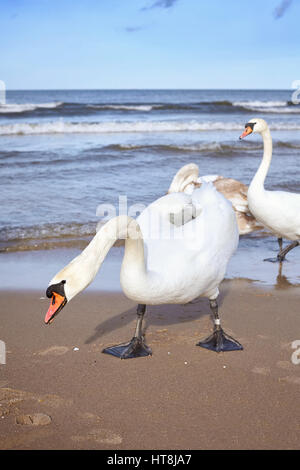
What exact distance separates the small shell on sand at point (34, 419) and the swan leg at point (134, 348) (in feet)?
2.87

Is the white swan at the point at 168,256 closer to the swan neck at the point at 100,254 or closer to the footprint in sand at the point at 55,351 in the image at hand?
the swan neck at the point at 100,254

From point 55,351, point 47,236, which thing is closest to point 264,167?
point 47,236

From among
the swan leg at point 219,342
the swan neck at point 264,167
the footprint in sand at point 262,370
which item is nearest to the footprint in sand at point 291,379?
the footprint in sand at point 262,370

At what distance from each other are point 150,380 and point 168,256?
74 cm

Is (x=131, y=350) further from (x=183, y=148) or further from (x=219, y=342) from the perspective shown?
(x=183, y=148)

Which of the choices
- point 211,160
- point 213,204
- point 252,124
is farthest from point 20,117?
point 213,204

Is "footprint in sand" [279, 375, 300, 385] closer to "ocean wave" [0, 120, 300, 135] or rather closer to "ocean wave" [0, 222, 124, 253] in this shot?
"ocean wave" [0, 222, 124, 253]

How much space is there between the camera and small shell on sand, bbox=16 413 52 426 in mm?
2678

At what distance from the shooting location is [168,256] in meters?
3.29

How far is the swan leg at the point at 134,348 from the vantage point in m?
3.55

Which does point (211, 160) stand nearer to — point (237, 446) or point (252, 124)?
point (252, 124)

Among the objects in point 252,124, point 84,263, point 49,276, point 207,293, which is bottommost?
point 49,276

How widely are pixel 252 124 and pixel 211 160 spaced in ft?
20.7
